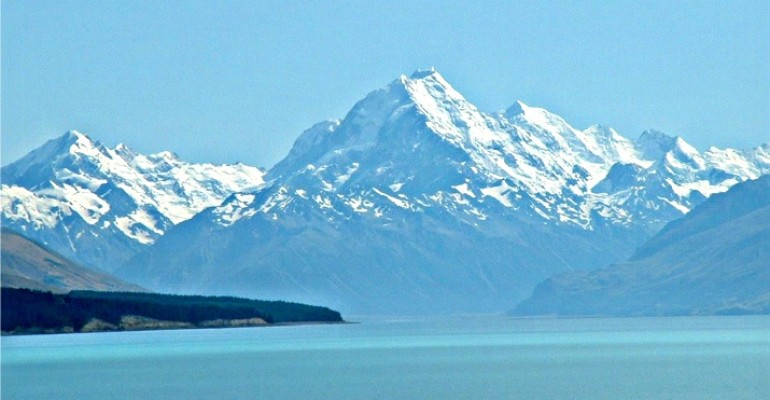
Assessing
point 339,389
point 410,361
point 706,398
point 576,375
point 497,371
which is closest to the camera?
point 706,398

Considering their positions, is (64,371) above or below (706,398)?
above

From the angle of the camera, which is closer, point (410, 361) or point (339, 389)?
point (339, 389)

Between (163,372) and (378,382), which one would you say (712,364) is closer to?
(378,382)

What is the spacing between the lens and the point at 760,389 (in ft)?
415

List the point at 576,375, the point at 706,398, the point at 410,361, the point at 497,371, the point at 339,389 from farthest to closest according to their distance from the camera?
the point at 410,361, the point at 497,371, the point at 576,375, the point at 339,389, the point at 706,398

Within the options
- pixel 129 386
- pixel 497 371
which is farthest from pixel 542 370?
pixel 129 386

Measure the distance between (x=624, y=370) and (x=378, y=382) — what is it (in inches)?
1078

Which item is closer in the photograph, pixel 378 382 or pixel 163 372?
pixel 378 382

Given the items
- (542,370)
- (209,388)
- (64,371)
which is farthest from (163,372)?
(542,370)

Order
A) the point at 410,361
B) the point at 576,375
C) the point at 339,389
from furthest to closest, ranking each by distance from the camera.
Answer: the point at 410,361
the point at 576,375
the point at 339,389

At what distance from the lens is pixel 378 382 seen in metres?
149

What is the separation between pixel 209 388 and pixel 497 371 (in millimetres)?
34815

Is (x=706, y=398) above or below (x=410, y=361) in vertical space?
below

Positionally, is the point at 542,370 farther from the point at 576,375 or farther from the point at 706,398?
the point at 706,398
